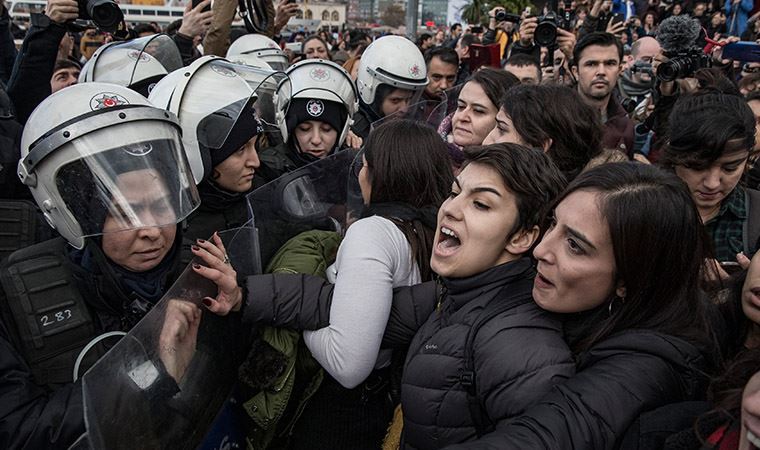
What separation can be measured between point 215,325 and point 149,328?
408mm

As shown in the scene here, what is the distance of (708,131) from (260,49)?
154 inches

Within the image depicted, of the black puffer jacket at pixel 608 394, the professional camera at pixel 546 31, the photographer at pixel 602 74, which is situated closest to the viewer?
the black puffer jacket at pixel 608 394

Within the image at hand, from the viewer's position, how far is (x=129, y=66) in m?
3.74

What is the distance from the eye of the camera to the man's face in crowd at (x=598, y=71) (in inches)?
174

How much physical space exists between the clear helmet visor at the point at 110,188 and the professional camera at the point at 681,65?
3.58 meters

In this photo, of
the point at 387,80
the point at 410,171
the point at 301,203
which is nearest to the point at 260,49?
the point at 387,80

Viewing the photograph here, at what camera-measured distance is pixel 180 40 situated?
4.65 metres

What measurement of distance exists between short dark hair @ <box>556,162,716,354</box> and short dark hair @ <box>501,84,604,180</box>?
3.82 feet

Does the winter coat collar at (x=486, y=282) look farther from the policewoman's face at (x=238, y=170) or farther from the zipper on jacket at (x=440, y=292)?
the policewoman's face at (x=238, y=170)

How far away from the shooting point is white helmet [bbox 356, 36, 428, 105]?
4742 mm

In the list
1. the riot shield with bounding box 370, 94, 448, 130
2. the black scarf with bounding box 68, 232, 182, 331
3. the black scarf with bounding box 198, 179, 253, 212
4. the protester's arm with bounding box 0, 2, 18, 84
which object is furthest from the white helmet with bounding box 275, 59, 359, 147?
the protester's arm with bounding box 0, 2, 18, 84

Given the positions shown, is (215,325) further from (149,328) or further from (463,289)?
(463,289)

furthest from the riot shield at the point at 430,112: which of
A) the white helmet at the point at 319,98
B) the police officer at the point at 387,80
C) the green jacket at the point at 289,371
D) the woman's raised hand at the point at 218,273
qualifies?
the woman's raised hand at the point at 218,273

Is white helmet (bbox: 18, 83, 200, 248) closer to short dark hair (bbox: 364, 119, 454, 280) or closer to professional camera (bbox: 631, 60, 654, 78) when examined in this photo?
short dark hair (bbox: 364, 119, 454, 280)
